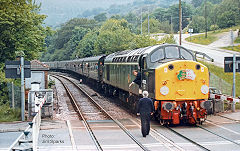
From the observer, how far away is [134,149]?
10.2 metres

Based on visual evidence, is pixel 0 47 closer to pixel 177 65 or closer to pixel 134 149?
pixel 177 65

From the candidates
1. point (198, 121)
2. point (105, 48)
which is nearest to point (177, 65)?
point (198, 121)

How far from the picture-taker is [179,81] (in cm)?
1373

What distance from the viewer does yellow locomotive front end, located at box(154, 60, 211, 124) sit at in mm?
13547

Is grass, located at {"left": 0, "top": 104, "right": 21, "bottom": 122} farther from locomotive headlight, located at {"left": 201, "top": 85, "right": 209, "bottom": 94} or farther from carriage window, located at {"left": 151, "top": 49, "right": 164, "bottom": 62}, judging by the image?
locomotive headlight, located at {"left": 201, "top": 85, "right": 209, "bottom": 94}

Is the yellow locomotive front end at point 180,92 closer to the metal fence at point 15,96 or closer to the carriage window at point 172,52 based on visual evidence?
the carriage window at point 172,52

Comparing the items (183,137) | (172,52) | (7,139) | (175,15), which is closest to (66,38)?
(175,15)

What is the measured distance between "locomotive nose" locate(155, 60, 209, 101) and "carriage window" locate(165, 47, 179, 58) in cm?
125

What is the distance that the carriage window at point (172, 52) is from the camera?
49.0 ft

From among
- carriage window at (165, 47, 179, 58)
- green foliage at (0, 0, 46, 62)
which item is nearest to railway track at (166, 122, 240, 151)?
carriage window at (165, 47, 179, 58)

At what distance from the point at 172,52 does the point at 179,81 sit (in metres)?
1.74

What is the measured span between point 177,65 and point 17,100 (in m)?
9.11

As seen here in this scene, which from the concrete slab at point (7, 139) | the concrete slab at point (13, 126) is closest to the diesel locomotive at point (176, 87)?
the concrete slab at point (13, 126)

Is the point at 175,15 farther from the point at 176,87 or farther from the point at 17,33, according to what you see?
the point at 176,87
